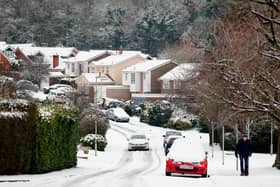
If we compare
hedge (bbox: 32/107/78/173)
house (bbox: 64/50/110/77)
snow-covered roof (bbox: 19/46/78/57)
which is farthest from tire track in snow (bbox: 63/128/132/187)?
snow-covered roof (bbox: 19/46/78/57)

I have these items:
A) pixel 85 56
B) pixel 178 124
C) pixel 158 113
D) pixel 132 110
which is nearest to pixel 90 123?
pixel 178 124

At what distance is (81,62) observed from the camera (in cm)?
11038

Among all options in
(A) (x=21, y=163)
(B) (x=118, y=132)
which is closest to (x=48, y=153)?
(A) (x=21, y=163)

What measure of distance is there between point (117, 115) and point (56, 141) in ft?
164

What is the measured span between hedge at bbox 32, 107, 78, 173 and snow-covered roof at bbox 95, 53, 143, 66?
70.1 m

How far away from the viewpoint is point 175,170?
1010 inches

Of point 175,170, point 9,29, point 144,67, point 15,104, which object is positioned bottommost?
point 175,170

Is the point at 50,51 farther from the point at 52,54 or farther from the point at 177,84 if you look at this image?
the point at 177,84

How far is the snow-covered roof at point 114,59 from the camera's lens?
330 ft

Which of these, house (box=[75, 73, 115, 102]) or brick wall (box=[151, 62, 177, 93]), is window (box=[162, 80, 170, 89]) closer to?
brick wall (box=[151, 62, 177, 93])

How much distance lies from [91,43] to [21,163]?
108 meters

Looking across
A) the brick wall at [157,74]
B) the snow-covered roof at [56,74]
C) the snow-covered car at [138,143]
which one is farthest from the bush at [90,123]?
the snow-covered roof at [56,74]

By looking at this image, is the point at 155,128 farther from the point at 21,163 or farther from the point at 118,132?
the point at 21,163

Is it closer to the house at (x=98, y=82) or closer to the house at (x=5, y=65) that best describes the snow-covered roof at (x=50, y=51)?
the house at (x=98, y=82)
